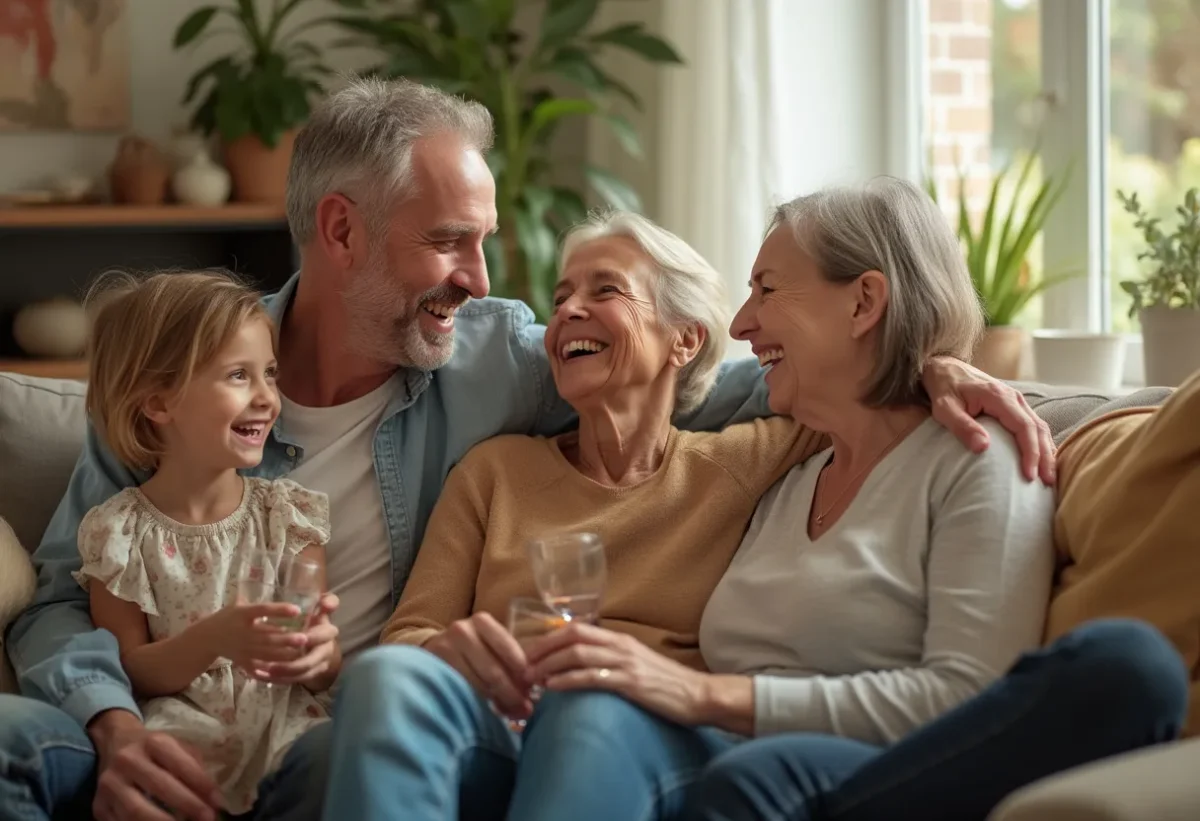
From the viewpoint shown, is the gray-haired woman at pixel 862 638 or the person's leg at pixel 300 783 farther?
the person's leg at pixel 300 783

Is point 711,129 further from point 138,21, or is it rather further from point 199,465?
point 199,465

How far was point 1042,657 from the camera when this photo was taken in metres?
1.52

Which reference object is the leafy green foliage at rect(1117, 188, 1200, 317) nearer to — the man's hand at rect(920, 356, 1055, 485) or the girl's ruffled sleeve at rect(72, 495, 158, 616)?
the man's hand at rect(920, 356, 1055, 485)

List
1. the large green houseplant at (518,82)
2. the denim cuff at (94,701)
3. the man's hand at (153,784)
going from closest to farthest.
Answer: the man's hand at (153,784)
the denim cuff at (94,701)
the large green houseplant at (518,82)

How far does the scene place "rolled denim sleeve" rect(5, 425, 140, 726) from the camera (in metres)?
1.99

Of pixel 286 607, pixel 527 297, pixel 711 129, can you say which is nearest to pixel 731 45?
pixel 711 129

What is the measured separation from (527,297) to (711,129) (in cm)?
68

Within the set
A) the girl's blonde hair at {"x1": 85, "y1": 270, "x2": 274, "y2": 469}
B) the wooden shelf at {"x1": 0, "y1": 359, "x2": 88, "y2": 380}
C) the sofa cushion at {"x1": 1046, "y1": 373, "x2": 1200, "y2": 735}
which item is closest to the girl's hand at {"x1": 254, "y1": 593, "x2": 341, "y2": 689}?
the girl's blonde hair at {"x1": 85, "y1": 270, "x2": 274, "y2": 469}

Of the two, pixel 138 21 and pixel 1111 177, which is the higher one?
pixel 138 21

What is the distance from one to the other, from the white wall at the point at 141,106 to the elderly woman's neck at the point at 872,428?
311 cm

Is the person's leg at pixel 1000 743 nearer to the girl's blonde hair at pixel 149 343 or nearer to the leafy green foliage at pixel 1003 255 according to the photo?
the girl's blonde hair at pixel 149 343

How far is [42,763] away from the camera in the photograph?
186cm

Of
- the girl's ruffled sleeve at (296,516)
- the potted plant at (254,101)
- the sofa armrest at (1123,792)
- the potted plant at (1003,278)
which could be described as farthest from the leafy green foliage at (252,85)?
the sofa armrest at (1123,792)

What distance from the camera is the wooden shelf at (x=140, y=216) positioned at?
4.24 m
